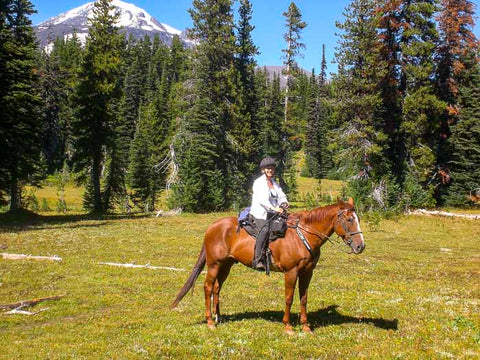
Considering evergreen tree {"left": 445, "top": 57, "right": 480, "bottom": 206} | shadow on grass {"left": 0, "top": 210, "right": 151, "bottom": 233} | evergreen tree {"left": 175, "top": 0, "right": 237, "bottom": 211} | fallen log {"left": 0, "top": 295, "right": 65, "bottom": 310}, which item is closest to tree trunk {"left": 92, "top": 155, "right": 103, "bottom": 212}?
shadow on grass {"left": 0, "top": 210, "right": 151, "bottom": 233}

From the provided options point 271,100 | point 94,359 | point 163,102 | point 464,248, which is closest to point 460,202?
point 464,248

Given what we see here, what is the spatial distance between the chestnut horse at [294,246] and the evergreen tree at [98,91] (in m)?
34.3

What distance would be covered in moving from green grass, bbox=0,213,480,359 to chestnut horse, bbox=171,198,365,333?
1059mm

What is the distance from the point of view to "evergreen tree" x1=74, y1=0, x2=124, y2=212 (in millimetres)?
41312

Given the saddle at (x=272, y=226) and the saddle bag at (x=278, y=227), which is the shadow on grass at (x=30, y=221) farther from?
the saddle bag at (x=278, y=227)

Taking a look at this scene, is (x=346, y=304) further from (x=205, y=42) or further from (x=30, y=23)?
(x=30, y=23)

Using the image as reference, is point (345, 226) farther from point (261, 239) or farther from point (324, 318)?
point (324, 318)

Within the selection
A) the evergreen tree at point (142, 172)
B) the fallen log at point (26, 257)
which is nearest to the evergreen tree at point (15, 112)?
the fallen log at point (26, 257)

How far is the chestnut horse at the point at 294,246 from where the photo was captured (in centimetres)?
982

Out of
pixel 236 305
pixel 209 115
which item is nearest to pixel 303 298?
pixel 236 305

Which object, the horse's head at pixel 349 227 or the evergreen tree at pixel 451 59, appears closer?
the horse's head at pixel 349 227

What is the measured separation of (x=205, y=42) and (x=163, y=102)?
59450mm

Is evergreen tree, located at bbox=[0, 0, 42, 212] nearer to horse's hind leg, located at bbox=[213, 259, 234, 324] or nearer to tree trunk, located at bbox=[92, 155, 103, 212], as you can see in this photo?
tree trunk, located at bbox=[92, 155, 103, 212]

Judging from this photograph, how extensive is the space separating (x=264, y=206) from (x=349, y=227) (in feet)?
7.38
